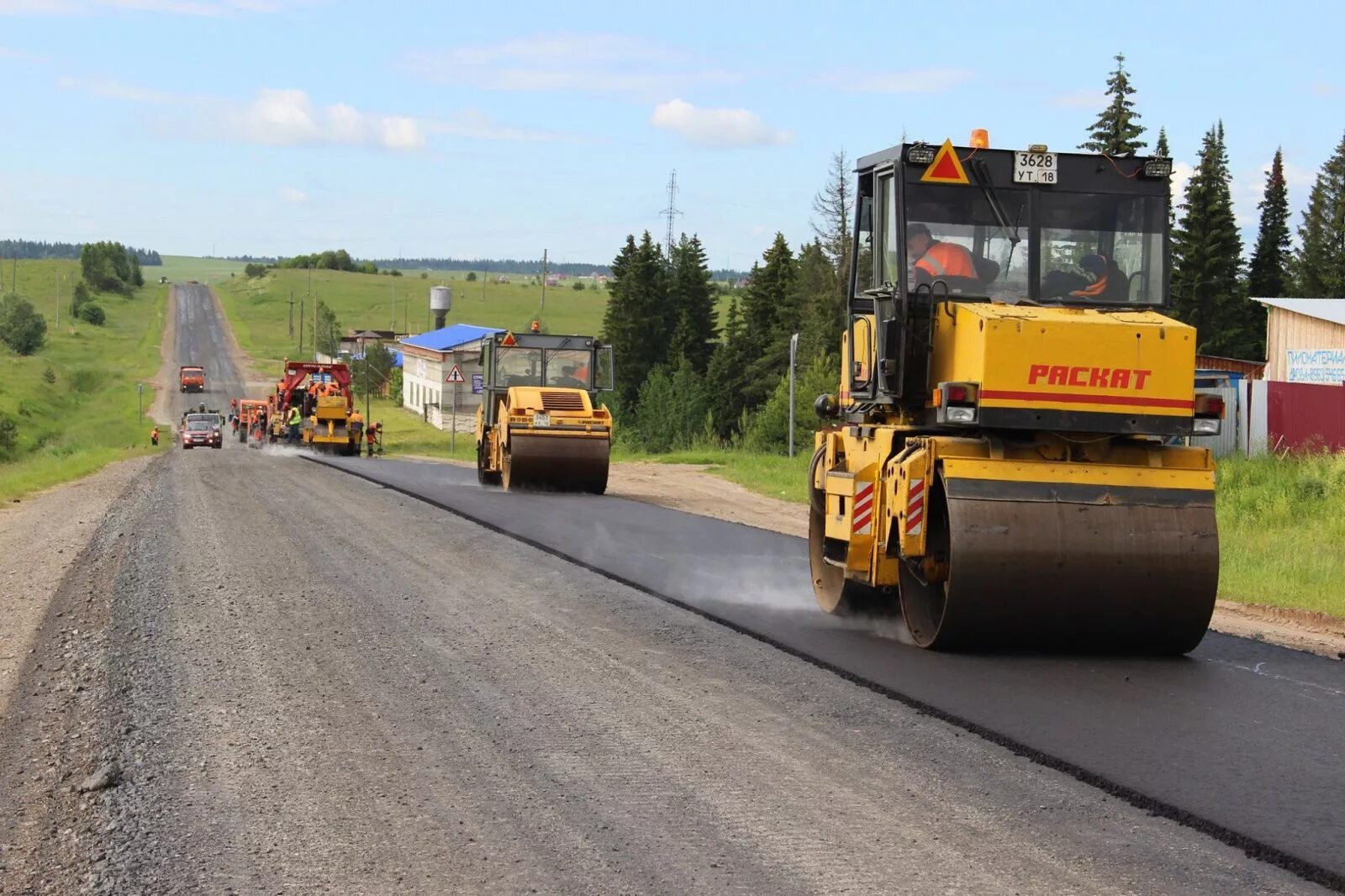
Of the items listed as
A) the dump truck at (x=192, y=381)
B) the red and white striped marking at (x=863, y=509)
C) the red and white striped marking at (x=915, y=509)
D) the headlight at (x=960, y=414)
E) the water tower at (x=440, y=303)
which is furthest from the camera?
the water tower at (x=440, y=303)

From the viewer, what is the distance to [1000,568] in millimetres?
8117

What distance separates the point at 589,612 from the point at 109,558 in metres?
5.84

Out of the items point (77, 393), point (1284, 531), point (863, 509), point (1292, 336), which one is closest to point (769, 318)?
point (1292, 336)

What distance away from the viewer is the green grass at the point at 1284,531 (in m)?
12.4

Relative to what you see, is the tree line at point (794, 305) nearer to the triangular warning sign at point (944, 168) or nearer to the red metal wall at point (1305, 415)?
the red metal wall at point (1305, 415)

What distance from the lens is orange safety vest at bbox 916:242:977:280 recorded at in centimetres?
898

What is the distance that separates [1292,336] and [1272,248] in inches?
1244

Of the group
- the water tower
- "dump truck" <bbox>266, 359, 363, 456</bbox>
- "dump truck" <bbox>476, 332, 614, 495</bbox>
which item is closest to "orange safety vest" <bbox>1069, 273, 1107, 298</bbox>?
"dump truck" <bbox>476, 332, 614, 495</bbox>

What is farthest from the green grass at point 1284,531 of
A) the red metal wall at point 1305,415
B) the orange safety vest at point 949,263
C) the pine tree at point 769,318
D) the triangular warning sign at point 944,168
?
the pine tree at point 769,318

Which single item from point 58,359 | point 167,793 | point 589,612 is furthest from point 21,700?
point 58,359

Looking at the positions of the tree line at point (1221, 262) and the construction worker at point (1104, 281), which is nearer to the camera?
the construction worker at point (1104, 281)

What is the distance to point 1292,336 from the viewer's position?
3781 centimetres

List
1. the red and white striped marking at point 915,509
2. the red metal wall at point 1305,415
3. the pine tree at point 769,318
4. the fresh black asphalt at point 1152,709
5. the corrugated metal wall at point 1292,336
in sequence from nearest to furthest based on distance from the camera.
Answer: the fresh black asphalt at point 1152,709 < the red and white striped marking at point 915,509 < the red metal wall at point 1305,415 < the corrugated metal wall at point 1292,336 < the pine tree at point 769,318

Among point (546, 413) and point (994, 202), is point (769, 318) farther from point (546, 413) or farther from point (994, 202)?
point (994, 202)
